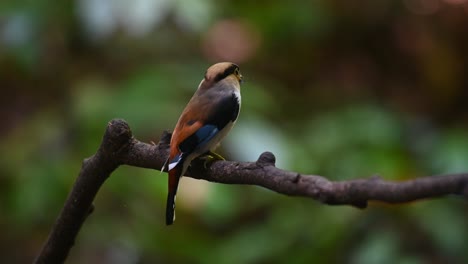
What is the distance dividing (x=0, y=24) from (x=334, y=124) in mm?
1146

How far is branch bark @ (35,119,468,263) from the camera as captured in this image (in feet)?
2.49

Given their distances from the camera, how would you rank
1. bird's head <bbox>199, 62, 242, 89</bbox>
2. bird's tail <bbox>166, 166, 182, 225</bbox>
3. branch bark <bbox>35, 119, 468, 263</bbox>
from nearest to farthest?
1. branch bark <bbox>35, 119, 468, 263</bbox>
2. bird's tail <bbox>166, 166, 182, 225</bbox>
3. bird's head <bbox>199, 62, 242, 89</bbox>

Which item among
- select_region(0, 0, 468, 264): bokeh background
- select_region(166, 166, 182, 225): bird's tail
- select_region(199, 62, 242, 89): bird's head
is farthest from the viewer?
select_region(0, 0, 468, 264): bokeh background

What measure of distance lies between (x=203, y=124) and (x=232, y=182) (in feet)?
0.70

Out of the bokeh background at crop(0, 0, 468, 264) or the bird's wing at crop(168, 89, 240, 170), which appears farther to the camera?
the bokeh background at crop(0, 0, 468, 264)

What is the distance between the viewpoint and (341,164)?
2.34 meters

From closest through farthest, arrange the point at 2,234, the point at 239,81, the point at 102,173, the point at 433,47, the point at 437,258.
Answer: the point at 102,173, the point at 239,81, the point at 437,258, the point at 2,234, the point at 433,47

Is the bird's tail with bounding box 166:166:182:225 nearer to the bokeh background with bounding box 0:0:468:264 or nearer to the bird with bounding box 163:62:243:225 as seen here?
Answer: the bird with bounding box 163:62:243:225

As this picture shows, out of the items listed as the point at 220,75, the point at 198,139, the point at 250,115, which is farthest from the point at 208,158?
the point at 250,115

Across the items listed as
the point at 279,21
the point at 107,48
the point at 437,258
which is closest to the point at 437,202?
the point at 437,258

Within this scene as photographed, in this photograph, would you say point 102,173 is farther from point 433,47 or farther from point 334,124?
point 433,47

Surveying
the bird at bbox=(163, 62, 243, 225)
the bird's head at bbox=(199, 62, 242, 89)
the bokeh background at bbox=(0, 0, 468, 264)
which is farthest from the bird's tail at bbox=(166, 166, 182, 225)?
the bokeh background at bbox=(0, 0, 468, 264)

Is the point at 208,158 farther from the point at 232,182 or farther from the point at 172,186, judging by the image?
the point at 232,182

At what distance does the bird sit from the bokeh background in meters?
0.86
